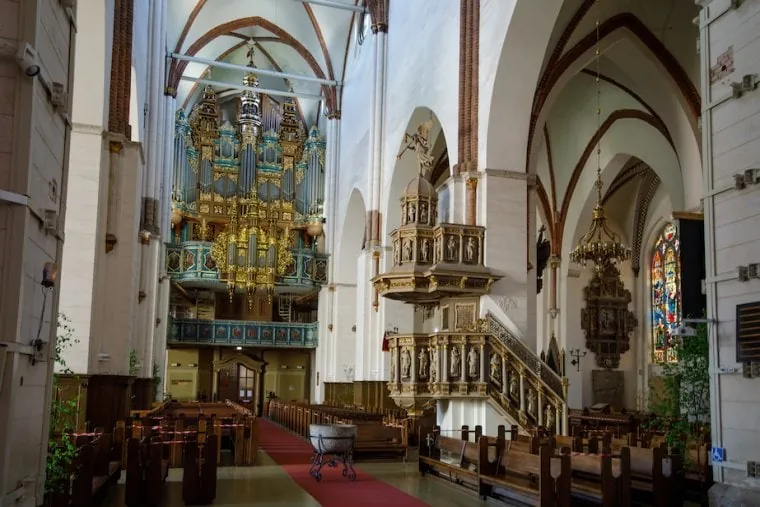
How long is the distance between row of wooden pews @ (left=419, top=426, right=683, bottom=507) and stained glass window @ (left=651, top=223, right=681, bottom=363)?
15.3 meters

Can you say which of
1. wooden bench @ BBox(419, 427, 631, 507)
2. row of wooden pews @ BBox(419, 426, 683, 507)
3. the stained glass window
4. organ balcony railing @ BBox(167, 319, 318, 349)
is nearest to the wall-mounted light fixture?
the stained glass window

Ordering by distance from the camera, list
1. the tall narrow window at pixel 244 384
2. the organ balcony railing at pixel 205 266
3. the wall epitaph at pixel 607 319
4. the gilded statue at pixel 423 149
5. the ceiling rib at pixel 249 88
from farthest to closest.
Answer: the tall narrow window at pixel 244 384
the organ balcony railing at pixel 205 266
the ceiling rib at pixel 249 88
the wall epitaph at pixel 607 319
the gilded statue at pixel 423 149

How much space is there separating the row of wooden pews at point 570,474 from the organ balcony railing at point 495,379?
8.60 ft

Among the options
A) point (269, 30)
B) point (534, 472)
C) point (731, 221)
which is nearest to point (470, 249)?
Result: point (534, 472)

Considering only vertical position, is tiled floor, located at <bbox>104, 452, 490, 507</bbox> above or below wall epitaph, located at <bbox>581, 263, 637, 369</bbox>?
below

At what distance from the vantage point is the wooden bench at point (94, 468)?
681 centimetres

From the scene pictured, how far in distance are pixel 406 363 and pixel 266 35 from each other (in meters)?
21.0

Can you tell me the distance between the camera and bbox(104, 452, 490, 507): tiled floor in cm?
845

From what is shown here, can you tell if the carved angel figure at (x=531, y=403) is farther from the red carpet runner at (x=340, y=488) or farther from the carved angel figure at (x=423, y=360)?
the red carpet runner at (x=340, y=488)

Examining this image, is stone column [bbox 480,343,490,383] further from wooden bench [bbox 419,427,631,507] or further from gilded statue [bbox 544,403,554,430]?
wooden bench [bbox 419,427,631,507]

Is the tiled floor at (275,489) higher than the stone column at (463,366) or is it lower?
lower

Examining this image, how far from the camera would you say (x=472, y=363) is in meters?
12.6

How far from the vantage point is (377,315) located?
20562 millimetres

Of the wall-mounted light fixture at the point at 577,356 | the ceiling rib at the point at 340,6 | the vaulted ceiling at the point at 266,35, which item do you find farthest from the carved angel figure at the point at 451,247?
the vaulted ceiling at the point at 266,35
